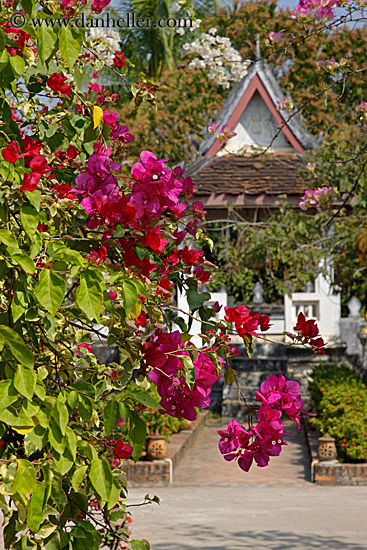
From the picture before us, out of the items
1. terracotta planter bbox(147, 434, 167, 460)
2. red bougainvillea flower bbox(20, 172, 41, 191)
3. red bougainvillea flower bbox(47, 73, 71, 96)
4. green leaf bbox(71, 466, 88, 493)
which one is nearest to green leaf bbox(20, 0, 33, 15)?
red bougainvillea flower bbox(47, 73, 71, 96)

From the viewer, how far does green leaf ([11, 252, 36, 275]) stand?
2008mm

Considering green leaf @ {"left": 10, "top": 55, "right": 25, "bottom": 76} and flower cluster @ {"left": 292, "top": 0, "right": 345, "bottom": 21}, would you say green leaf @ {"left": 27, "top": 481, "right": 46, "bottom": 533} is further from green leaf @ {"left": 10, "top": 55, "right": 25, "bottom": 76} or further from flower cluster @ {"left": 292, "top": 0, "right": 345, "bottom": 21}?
flower cluster @ {"left": 292, "top": 0, "right": 345, "bottom": 21}

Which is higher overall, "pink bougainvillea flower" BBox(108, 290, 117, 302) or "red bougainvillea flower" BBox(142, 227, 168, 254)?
"red bougainvillea flower" BBox(142, 227, 168, 254)

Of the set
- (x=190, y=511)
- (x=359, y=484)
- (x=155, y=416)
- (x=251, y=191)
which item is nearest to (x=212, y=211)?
(x=251, y=191)

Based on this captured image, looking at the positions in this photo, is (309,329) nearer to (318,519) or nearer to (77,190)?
(77,190)

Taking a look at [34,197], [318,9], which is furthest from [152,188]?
[318,9]

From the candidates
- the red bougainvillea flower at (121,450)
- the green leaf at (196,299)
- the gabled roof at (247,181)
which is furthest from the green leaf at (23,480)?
the gabled roof at (247,181)

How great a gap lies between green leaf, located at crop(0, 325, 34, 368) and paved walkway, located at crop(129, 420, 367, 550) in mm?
5164

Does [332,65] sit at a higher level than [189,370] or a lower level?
higher

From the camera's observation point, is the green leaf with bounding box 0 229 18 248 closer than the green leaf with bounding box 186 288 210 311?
Yes

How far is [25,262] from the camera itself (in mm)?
2027

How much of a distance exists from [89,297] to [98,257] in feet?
0.81

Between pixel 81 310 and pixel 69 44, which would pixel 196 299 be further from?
pixel 69 44

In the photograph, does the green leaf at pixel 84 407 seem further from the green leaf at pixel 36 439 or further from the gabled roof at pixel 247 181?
the gabled roof at pixel 247 181
